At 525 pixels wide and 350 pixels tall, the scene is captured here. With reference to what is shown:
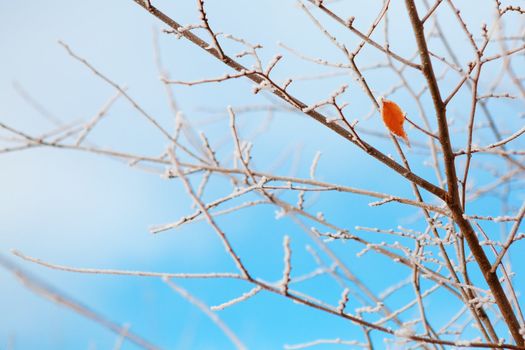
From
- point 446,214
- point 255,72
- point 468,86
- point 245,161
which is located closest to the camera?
point 255,72

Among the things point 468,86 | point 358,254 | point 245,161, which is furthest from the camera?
point 468,86

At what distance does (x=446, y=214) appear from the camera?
1.21 meters

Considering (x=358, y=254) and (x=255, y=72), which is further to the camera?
(x=358, y=254)

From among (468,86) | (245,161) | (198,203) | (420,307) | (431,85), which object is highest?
(468,86)

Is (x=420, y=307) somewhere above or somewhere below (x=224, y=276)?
above

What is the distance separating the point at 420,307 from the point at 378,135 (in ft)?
4.04

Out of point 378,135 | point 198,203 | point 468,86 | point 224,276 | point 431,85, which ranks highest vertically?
point 468,86

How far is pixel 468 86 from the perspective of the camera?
2557 mm

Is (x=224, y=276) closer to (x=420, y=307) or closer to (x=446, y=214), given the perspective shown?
(x=446, y=214)

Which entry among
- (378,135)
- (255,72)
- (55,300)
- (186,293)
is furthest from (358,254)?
(378,135)

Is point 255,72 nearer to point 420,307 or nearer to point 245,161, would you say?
point 245,161

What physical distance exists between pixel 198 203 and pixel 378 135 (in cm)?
177

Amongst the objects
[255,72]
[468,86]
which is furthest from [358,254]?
[468,86]

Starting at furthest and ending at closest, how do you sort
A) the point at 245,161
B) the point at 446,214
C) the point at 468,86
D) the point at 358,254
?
1. the point at 468,86
2. the point at 358,254
3. the point at 245,161
4. the point at 446,214
